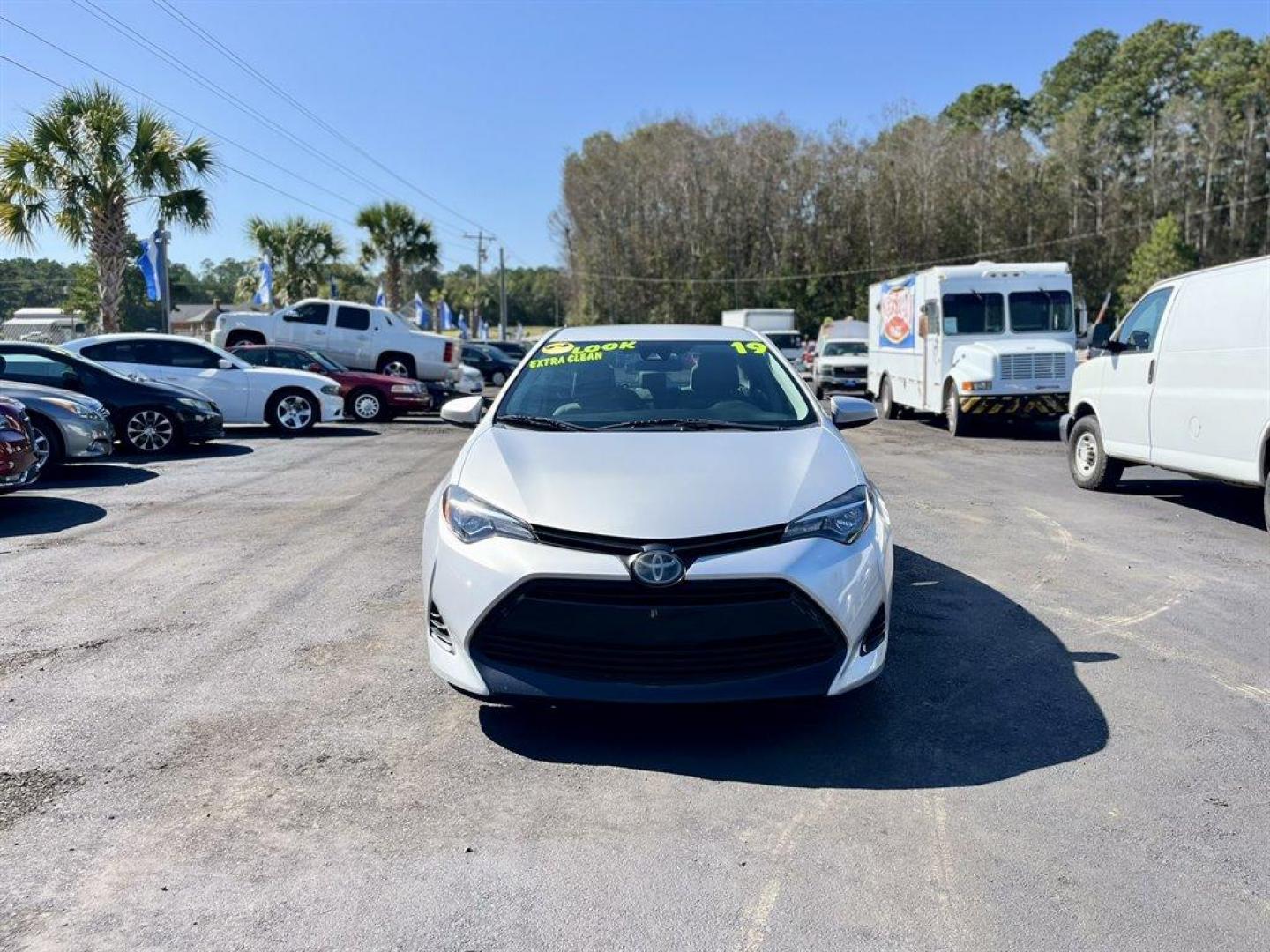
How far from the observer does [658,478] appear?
4.05 metres

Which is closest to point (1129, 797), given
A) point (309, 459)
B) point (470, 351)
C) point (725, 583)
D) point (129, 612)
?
point (725, 583)

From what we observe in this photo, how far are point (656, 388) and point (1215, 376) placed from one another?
5.45 metres

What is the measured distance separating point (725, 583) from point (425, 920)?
4.81 feet

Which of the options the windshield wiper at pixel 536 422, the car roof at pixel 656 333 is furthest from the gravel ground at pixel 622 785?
the car roof at pixel 656 333

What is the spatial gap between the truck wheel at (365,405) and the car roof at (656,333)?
14242mm

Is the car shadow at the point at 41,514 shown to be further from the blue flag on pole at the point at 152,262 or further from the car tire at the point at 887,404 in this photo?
the blue flag on pole at the point at 152,262

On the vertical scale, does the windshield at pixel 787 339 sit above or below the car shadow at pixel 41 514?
above

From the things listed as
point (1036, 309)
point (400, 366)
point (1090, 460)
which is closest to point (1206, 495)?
point (1090, 460)

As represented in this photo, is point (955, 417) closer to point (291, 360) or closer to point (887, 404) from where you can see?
point (887, 404)

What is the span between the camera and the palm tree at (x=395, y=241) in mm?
41812

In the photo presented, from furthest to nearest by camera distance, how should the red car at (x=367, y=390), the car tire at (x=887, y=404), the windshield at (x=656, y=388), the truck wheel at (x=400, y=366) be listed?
1. the truck wheel at (x=400, y=366)
2. the car tire at (x=887, y=404)
3. the red car at (x=367, y=390)
4. the windshield at (x=656, y=388)

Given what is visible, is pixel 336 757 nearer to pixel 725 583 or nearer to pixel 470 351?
pixel 725 583

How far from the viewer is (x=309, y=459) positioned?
13.5 m

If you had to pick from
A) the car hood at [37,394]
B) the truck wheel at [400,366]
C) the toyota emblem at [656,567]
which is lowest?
the toyota emblem at [656,567]
